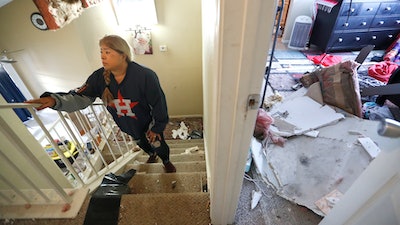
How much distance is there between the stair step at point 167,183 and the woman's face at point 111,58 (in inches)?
36.4

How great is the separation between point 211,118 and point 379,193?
73 centimetres

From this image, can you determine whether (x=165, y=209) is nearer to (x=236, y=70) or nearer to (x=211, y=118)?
(x=211, y=118)

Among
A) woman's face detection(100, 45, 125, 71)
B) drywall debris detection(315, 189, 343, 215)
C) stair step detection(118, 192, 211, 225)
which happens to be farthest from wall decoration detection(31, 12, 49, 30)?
drywall debris detection(315, 189, 343, 215)

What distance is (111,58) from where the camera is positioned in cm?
117

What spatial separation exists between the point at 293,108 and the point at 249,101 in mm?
1957

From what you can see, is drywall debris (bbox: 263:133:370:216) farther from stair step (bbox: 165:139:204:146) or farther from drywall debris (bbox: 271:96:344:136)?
stair step (bbox: 165:139:204:146)

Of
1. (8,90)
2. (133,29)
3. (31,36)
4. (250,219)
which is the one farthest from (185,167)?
(8,90)

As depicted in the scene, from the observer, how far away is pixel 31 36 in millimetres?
2459

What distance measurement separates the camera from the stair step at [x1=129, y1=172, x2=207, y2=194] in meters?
1.55

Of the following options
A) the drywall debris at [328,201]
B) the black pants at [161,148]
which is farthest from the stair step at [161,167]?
the drywall debris at [328,201]

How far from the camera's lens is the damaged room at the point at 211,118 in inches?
24.8

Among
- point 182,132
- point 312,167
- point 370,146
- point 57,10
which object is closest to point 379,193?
point 312,167

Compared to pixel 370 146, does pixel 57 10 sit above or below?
above

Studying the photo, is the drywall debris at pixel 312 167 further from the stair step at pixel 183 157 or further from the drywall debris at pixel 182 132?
the drywall debris at pixel 182 132
